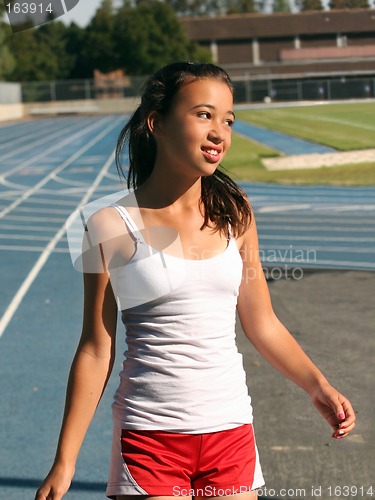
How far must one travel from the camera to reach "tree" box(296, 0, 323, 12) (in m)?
9.14

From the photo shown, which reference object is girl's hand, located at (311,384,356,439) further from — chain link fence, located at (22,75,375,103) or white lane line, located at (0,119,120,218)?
white lane line, located at (0,119,120,218)

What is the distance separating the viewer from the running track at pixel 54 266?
5492 mm

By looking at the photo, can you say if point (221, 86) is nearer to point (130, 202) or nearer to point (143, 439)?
point (130, 202)

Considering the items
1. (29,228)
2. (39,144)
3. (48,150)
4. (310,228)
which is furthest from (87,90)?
(310,228)

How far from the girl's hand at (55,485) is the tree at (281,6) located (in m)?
7.37

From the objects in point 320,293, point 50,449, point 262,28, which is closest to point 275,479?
point 50,449

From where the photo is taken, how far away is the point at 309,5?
9.30 m

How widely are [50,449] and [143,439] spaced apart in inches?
125

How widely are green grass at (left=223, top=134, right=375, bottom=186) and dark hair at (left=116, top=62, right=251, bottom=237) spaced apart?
8.12 metres

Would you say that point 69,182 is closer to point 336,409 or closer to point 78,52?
point 336,409

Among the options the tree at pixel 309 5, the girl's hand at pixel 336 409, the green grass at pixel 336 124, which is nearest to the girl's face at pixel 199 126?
the girl's hand at pixel 336 409

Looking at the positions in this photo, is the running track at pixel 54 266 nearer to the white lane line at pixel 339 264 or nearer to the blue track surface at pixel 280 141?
the white lane line at pixel 339 264

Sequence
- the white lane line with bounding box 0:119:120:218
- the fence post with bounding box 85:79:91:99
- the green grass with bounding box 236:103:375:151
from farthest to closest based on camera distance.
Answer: the fence post with bounding box 85:79:91:99, the white lane line with bounding box 0:119:120:218, the green grass with bounding box 236:103:375:151

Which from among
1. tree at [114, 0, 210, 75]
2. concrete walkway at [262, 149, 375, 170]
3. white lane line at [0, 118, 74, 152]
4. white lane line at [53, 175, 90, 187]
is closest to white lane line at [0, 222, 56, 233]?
concrete walkway at [262, 149, 375, 170]
